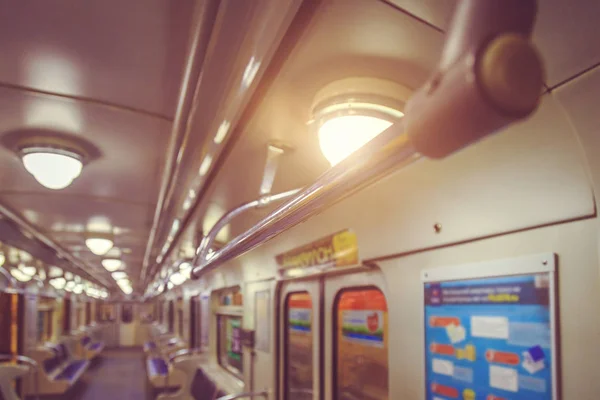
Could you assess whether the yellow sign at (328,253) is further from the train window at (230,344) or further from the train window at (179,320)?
the train window at (179,320)

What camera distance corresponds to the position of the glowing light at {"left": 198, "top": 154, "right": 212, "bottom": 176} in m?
2.62

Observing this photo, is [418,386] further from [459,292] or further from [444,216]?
[444,216]

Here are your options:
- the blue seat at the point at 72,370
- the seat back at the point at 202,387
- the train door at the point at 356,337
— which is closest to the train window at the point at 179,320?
the blue seat at the point at 72,370

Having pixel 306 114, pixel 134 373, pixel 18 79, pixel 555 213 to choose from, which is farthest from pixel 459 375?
pixel 134 373

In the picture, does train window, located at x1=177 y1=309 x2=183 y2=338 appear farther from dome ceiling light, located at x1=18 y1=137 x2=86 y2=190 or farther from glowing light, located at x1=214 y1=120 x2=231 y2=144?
glowing light, located at x1=214 y1=120 x2=231 y2=144

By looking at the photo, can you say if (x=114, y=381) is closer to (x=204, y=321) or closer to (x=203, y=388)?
(x=204, y=321)

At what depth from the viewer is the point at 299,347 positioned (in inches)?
159

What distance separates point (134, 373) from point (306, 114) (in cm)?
1492

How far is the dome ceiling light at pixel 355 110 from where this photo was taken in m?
1.89

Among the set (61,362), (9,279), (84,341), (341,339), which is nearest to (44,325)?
(61,362)

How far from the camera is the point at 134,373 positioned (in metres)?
15.2

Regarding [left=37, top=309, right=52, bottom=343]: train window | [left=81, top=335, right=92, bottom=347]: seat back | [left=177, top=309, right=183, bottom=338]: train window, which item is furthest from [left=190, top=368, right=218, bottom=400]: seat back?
[left=81, top=335, right=92, bottom=347]: seat back

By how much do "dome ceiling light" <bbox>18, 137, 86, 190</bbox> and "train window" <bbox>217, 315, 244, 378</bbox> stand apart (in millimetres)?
3934

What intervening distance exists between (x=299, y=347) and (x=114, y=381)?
11.3m
